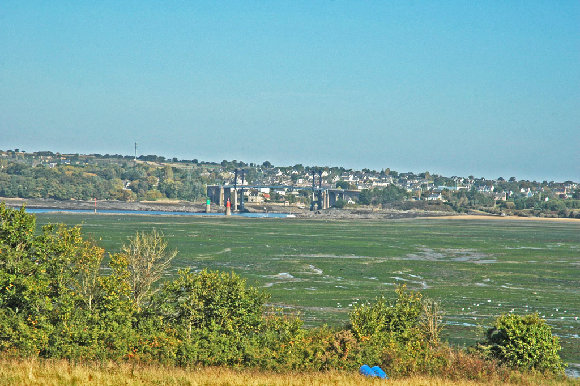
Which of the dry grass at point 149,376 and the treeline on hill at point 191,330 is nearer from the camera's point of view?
the dry grass at point 149,376

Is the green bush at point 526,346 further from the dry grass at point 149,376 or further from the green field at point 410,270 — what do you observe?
the green field at point 410,270

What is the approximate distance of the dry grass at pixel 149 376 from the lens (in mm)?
17659

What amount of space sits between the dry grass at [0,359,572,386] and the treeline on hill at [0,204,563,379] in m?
0.94

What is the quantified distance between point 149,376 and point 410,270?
40499mm

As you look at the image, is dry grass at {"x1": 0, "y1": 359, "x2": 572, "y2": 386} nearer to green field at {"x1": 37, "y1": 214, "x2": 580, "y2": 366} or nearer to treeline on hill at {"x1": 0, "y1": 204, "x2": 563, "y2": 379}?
treeline on hill at {"x1": 0, "y1": 204, "x2": 563, "y2": 379}

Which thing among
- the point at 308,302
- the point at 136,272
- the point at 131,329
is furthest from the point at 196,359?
the point at 308,302

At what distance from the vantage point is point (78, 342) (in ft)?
70.6

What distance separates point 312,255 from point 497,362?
45018 mm

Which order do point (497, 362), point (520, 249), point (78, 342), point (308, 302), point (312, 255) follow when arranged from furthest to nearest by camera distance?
point (520, 249)
point (312, 255)
point (308, 302)
point (497, 362)
point (78, 342)

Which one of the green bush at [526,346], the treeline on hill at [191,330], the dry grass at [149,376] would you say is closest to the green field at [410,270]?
the treeline on hill at [191,330]

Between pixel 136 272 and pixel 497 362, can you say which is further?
pixel 136 272

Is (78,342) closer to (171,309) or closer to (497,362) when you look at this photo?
(171,309)

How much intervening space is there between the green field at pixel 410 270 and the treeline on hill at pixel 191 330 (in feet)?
→ 8.42

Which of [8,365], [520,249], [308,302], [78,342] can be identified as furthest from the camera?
[520,249]
